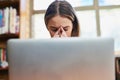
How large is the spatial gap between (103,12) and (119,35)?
16.2 inches

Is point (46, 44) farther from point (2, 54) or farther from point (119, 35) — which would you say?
point (119, 35)

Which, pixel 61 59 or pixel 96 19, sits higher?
pixel 96 19

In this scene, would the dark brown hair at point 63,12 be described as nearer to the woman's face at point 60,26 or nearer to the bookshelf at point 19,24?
the woman's face at point 60,26

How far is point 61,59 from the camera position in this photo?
0.84m

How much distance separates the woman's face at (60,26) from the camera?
4.52 feet

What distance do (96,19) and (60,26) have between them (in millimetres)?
1693

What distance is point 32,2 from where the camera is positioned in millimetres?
3205

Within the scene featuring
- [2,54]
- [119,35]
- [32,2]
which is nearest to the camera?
[2,54]

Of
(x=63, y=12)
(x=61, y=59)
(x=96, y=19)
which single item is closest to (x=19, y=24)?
(x=96, y=19)

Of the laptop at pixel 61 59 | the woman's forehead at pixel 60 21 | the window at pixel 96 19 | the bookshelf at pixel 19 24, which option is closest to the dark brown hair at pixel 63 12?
the woman's forehead at pixel 60 21

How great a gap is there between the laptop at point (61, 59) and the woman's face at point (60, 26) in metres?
0.52

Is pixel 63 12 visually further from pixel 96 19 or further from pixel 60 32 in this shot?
pixel 96 19

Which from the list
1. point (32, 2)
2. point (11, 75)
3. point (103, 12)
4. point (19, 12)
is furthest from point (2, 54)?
point (11, 75)

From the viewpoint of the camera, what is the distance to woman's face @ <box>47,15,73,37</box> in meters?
1.38
